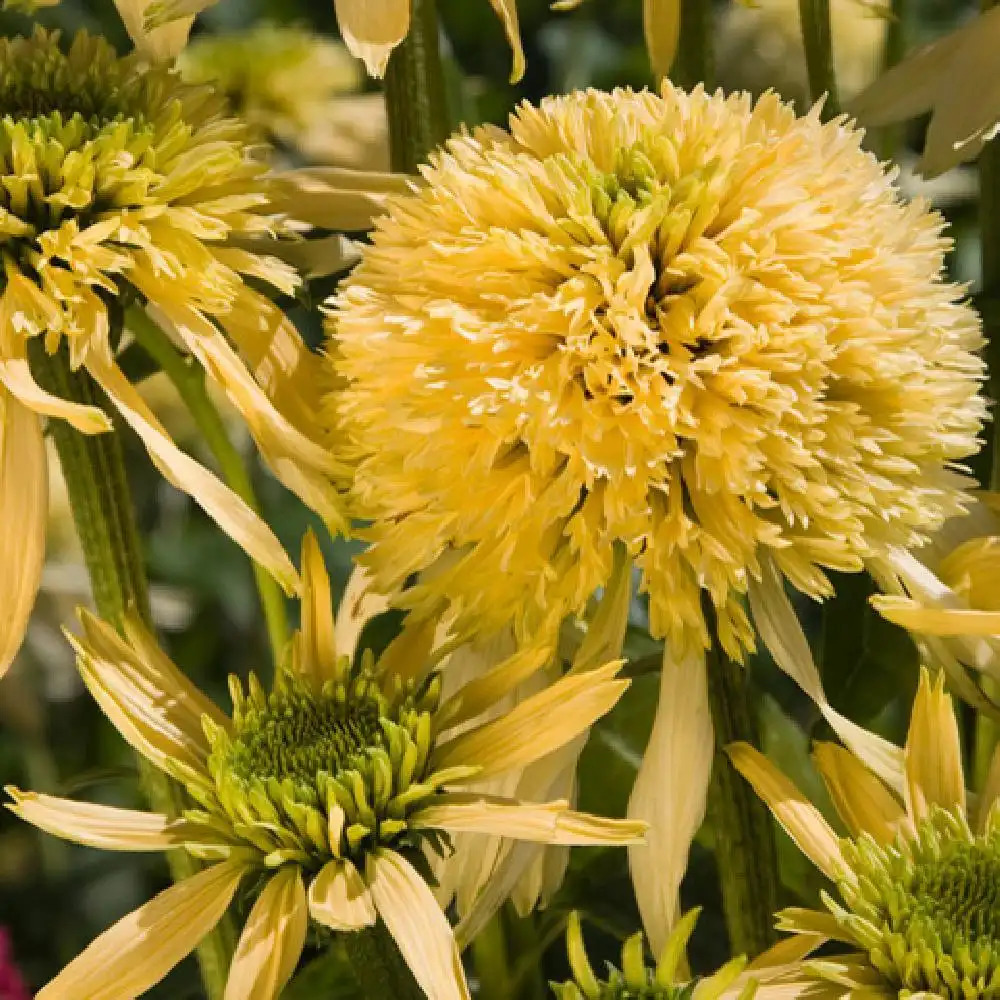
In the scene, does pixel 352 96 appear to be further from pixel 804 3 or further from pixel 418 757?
pixel 418 757

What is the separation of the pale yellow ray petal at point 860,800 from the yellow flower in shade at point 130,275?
111 millimetres

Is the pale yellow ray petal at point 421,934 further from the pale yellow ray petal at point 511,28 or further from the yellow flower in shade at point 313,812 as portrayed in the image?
the pale yellow ray petal at point 511,28

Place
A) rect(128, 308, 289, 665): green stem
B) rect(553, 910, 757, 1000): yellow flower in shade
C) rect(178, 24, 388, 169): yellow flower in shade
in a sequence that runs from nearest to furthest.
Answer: rect(553, 910, 757, 1000): yellow flower in shade
rect(128, 308, 289, 665): green stem
rect(178, 24, 388, 169): yellow flower in shade

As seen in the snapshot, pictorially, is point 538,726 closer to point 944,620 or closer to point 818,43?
point 944,620

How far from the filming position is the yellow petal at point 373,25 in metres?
0.33

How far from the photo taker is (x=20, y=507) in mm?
335

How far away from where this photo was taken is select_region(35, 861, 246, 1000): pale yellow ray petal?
0.29 metres

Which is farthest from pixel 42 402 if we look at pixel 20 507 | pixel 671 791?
pixel 671 791

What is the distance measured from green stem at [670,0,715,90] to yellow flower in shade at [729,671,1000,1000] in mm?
169

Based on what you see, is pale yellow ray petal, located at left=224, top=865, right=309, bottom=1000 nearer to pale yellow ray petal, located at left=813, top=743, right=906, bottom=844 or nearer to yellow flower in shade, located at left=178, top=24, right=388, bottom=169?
pale yellow ray petal, located at left=813, top=743, right=906, bottom=844

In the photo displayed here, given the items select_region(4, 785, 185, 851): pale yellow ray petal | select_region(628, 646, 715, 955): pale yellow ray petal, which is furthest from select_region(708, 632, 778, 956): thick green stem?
select_region(4, 785, 185, 851): pale yellow ray petal

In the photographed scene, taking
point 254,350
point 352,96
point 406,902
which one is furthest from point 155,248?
point 352,96

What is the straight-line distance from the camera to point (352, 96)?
729 millimetres

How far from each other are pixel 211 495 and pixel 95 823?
7cm
